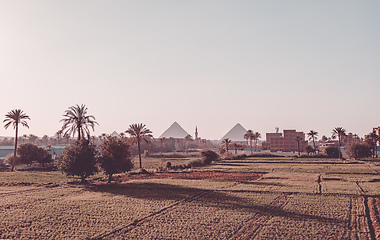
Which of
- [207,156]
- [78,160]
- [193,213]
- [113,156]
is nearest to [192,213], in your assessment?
[193,213]

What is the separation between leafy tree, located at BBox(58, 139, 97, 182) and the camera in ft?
154

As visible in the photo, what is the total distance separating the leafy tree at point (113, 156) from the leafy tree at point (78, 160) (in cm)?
196

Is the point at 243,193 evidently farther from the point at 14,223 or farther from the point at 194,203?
the point at 14,223

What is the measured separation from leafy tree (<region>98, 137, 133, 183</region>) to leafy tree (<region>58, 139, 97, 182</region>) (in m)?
1.96

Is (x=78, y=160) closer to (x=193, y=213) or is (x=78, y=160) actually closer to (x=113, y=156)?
(x=113, y=156)

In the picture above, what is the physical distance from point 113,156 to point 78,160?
5.27 m

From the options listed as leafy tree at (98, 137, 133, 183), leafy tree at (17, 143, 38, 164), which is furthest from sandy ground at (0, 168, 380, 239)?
leafy tree at (17, 143, 38, 164)

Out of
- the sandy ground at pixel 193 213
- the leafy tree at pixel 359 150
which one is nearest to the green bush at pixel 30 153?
the sandy ground at pixel 193 213

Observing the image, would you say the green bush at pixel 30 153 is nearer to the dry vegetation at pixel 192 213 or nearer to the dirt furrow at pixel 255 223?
the dry vegetation at pixel 192 213

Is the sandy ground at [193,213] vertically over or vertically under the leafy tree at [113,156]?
under

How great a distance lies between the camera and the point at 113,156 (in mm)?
50344

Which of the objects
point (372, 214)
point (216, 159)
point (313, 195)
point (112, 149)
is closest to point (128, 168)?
point (112, 149)

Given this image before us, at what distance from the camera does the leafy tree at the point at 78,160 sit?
154 feet

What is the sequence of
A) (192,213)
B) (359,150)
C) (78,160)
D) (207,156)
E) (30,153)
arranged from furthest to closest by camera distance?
(359,150), (207,156), (30,153), (78,160), (192,213)
